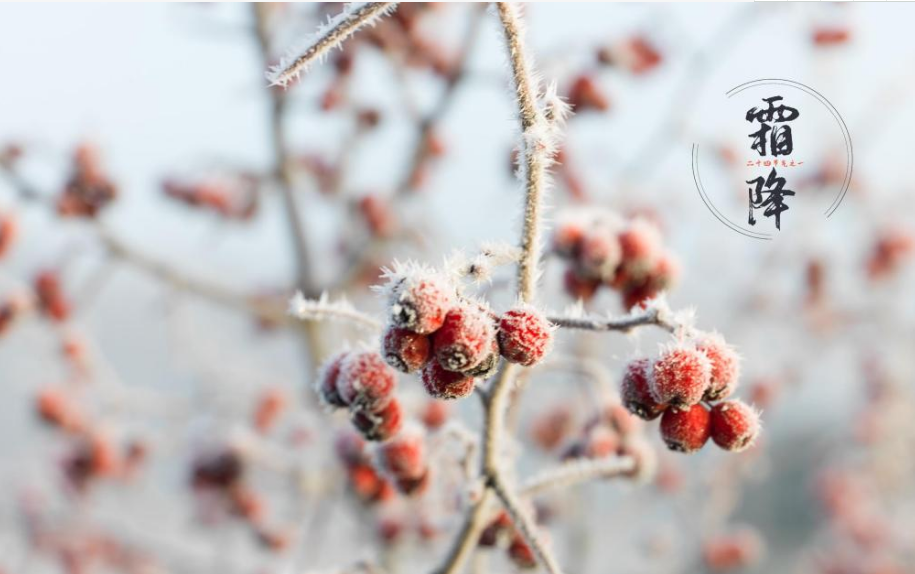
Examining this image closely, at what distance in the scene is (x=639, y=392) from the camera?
3.10ft

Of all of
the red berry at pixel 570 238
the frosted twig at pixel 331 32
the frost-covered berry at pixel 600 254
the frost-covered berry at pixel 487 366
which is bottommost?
the frost-covered berry at pixel 487 366

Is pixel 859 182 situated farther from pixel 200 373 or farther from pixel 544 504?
pixel 200 373

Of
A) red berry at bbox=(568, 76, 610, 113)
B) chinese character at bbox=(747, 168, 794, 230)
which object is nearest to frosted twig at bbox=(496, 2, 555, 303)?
chinese character at bbox=(747, 168, 794, 230)

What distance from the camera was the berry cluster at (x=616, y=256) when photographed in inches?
52.2

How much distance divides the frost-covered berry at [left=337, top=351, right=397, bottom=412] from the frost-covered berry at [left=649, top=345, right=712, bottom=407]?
0.34 meters

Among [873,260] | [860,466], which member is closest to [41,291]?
[873,260]

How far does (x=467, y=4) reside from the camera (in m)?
2.60

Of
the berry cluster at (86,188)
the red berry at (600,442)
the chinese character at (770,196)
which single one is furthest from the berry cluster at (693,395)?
the berry cluster at (86,188)

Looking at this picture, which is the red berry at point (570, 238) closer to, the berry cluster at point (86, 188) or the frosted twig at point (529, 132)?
the frosted twig at point (529, 132)

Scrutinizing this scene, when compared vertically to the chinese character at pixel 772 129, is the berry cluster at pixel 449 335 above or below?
below

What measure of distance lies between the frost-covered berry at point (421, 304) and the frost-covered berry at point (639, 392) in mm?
292

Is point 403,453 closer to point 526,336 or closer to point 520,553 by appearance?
point 520,553

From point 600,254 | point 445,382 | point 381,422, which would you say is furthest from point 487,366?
point 600,254

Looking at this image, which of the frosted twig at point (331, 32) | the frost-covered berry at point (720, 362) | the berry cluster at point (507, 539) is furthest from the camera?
the berry cluster at point (507, 539)
